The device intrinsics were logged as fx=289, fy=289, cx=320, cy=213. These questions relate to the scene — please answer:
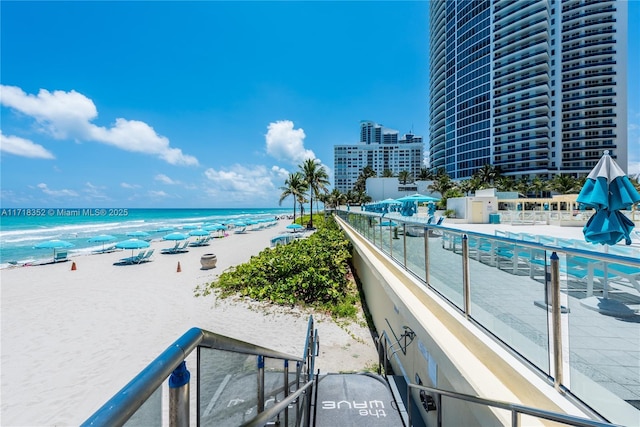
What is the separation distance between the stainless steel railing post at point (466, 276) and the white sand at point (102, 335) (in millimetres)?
5114

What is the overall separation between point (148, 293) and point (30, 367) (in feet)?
20.1

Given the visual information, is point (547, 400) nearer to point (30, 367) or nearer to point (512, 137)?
point (30, 367)

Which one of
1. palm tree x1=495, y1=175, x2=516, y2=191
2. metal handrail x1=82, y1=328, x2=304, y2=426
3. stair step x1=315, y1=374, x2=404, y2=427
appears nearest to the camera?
metal handrail x1=82, y1=328, x2=304, y2=426

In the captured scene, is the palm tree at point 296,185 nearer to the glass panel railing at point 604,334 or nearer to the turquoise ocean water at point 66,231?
the turquoise ocean water at point 66,231

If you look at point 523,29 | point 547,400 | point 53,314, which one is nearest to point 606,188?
point 547,400

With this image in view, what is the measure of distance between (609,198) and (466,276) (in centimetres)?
526

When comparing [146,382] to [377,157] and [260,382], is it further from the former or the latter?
[377,157]

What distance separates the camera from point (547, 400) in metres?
2.20

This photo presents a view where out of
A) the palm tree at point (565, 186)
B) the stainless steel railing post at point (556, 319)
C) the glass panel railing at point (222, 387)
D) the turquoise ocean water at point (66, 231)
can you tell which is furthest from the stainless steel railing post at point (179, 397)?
the palm tree at point (565, 186)

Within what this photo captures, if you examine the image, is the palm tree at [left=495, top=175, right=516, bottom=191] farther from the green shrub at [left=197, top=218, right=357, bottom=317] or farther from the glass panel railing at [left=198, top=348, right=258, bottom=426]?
the glass panel railing at [left=198, top=348, right=258, bottom=426]

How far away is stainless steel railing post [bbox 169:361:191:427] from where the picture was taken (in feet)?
3.49

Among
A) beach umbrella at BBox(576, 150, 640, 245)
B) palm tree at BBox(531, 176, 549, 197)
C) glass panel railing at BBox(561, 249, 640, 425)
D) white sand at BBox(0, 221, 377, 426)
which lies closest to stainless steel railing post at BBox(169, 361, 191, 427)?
glass panel railing at BBox(561, 249, 640, 425)

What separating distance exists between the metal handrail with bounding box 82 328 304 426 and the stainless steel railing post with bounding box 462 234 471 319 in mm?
3046

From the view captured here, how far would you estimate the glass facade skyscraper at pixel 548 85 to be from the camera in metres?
73.9
